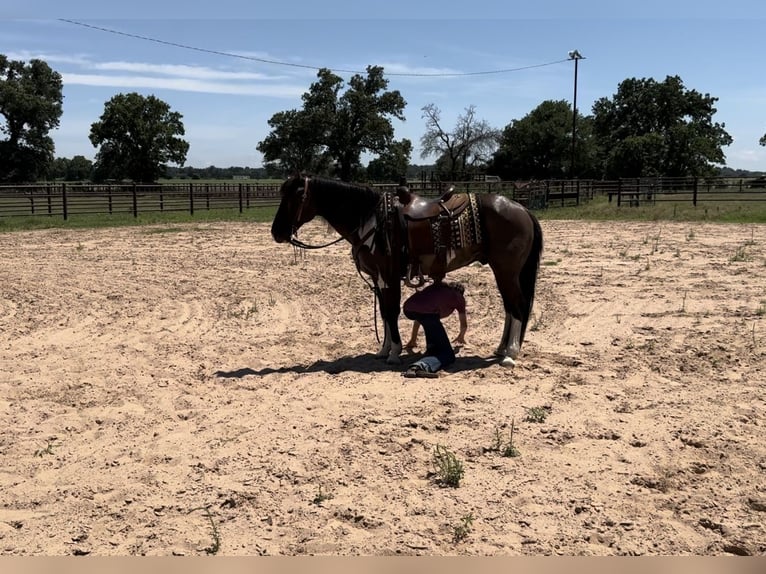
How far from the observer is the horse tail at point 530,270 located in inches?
210

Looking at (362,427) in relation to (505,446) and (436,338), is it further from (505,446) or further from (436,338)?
(436,338)

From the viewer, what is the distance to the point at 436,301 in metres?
5.19

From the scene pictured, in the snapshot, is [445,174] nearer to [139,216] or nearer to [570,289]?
[139,216]

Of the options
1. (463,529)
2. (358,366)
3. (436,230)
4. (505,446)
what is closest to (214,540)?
(463,529)

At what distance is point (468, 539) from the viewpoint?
2555 mm

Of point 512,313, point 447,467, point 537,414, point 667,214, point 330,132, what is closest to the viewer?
point 447,467

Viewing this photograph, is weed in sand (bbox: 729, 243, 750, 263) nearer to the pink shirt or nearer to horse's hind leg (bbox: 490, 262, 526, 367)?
horse's hind leg (bbox: 490, 262, 526, 367)

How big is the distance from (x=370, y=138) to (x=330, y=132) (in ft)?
11.6

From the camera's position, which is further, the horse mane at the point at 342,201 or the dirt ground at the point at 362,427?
the horse mane at the point at 342,201

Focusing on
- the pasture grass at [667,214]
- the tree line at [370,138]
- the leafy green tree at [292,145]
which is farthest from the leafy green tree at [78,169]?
the pasture grass at [667,214]

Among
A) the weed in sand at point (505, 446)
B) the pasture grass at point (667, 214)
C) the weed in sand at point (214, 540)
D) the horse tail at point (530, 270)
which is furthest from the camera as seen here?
the pasture grass at point (667, 214)

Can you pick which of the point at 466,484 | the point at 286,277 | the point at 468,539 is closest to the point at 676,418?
the point at 466,484

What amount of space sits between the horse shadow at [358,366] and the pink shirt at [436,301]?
1.58 ft

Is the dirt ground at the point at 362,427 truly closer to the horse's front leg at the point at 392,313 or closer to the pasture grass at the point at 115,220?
the horse's front leg at the point at 392,313
